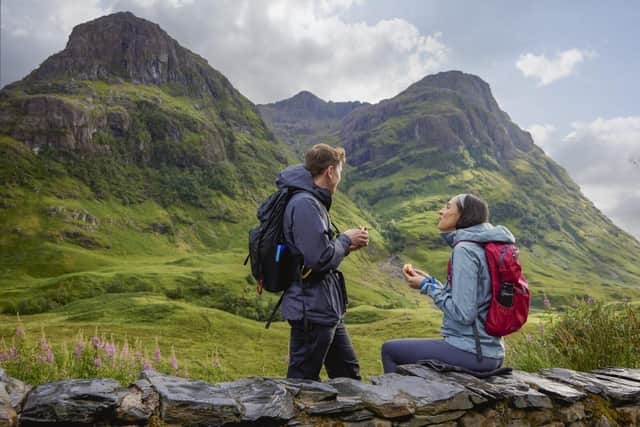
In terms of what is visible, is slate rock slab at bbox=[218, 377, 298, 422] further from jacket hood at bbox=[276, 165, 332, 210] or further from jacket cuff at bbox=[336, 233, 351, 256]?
jacket hood at bbox=[276, 165, 332, 210]

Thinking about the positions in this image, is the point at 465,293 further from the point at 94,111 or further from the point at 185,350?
the point at 94,111

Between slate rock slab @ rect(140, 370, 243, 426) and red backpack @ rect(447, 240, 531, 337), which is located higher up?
red backpack @ rect(447, 240, 531, 337)

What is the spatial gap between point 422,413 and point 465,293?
49.9 inches

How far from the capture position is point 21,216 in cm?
10994

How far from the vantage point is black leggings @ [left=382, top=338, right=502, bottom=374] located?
4.83 m

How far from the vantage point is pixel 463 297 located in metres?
4.43

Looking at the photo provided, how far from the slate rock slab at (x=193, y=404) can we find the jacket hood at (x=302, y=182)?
2166mm

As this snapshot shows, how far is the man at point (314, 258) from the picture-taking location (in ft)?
14.2

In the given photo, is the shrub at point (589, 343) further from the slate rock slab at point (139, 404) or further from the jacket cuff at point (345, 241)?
the slate rock slab at point (139, 404)

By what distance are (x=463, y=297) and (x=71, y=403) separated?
359 cm

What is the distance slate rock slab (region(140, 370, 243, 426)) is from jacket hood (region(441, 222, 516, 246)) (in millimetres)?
2890

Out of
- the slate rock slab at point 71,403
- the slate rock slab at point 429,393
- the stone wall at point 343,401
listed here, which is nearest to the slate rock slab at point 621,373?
the stone wall at point 343,401

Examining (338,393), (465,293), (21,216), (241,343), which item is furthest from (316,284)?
(21,216)

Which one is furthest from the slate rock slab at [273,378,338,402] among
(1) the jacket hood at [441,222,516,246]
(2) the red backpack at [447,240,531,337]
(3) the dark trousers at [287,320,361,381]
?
(1) the jacket hood at [441,222,516,246]
